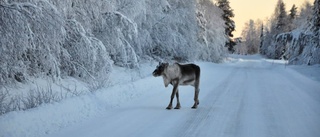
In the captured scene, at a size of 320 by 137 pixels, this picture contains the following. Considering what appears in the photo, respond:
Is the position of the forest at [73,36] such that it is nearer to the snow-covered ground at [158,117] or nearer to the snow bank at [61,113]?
the snow bank at [61,113]

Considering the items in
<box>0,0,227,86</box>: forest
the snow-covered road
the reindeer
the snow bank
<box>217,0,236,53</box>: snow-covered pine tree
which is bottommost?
the snow-covered road

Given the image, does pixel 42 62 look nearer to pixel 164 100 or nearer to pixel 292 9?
pixel 164 100

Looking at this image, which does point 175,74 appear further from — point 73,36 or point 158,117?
point 73,36

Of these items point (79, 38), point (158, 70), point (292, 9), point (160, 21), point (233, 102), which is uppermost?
point (292, 9)

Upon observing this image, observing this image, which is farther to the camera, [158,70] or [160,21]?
[160,21]

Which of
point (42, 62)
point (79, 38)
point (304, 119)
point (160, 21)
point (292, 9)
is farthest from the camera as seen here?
point (292, 9)

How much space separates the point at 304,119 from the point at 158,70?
3956 millimetres

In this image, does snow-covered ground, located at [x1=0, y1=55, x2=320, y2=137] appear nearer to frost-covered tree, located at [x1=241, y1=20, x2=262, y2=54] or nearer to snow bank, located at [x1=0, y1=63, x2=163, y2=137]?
snow bank, located at [x1=0, y1=63, x2=163, y2=137]

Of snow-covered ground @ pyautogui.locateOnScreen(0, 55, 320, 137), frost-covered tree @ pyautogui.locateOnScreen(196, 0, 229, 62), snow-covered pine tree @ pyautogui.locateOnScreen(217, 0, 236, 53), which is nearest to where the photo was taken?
snow-covered ground @ pyautogui.locateOnScreen(0, 55, 320, 137)

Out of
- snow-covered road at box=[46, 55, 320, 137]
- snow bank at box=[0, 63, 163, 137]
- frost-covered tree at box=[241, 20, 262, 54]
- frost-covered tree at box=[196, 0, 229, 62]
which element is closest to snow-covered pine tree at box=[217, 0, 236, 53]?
frost-covered tree at box=[196, 0, 229, 62]

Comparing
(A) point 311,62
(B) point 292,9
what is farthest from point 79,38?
(B) point 292,9

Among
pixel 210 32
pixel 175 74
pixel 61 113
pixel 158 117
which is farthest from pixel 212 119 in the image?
pixel 210 32

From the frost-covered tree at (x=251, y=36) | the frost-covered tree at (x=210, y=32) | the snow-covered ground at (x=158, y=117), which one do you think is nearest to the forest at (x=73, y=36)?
the snow-covered ground at (x=158, y=117)

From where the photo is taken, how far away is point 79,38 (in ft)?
39.3
